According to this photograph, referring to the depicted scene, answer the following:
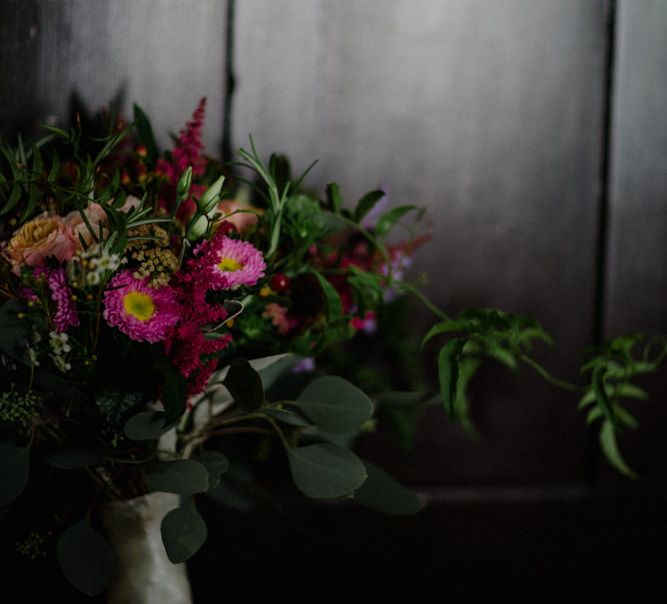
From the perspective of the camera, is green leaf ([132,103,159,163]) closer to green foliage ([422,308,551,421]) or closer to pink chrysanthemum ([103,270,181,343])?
pink chrysanthemum ([103,270,181,343])

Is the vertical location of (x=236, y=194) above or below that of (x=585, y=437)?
above

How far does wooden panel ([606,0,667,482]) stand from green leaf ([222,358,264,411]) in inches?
24.7

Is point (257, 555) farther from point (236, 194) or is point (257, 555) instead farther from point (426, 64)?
point (426, 64)

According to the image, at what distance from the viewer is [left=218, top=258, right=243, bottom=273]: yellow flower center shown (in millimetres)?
567

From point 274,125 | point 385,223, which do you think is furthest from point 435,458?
point 274,125

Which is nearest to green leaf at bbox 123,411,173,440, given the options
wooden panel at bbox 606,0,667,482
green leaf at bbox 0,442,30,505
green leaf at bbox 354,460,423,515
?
green leaf at bbox 0,442,30,505

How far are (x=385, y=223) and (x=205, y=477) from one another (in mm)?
346

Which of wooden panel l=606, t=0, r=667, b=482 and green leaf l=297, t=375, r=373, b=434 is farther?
wooden panel l=606, t=0, r=667, b=482

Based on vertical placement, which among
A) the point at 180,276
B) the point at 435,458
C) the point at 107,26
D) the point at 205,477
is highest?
the point at 107,26

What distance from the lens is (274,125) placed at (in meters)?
0.89

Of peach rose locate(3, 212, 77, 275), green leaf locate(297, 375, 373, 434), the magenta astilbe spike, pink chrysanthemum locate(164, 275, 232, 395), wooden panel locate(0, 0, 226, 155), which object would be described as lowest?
green leaf locate(297, 375, 373, 434)

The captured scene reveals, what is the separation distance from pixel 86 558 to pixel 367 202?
44 cm

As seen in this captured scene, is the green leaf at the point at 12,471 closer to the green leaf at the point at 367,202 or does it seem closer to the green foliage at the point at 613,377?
the green leaf at the point at 367,202

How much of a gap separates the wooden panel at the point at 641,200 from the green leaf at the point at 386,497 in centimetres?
47
